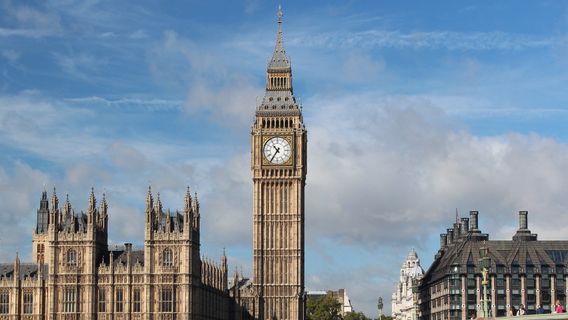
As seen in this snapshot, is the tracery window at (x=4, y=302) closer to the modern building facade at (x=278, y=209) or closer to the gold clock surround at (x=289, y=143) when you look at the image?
the modern building facade at (x=278, y=209)

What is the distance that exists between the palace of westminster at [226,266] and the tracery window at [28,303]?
121 millimetres

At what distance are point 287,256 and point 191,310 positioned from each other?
3511cm

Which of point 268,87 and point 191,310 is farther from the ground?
point 268,87

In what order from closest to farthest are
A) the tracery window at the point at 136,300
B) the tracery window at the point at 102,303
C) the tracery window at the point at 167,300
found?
the tracery window at the point at 167,300, the tracery window at the point at 136,300, the tracery window at the point at 102,303

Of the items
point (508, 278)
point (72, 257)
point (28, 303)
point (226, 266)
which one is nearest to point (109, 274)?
point (72, 257)

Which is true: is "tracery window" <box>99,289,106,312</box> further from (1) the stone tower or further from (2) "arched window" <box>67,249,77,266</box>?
(2) "arched window" <box>67,249,77,266</box>

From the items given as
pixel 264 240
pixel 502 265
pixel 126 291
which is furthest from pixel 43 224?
pixel 502 265

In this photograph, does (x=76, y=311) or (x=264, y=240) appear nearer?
(x=76, y=311)

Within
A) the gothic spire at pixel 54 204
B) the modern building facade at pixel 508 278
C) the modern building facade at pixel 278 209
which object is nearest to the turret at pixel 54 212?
the gothic spire at pixel 54 204

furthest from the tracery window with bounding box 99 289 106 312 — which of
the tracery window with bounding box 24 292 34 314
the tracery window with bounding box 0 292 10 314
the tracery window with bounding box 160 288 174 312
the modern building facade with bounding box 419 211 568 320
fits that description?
the modern building facade with bounding box 419 211 568 320

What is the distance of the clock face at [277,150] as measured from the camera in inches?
7264

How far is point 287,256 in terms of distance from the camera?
181875 mm

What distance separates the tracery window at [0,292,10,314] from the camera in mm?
153000

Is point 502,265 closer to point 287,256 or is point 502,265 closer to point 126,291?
point 287,256
